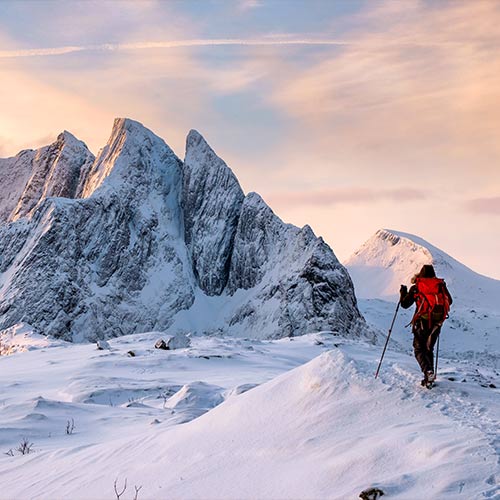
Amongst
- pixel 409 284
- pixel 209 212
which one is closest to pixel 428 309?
pixel 209 212

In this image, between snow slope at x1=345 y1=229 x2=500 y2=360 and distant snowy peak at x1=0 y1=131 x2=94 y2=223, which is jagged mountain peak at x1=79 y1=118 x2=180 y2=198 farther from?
snow slope at x1=345 y1=229 x2=500 y2=360

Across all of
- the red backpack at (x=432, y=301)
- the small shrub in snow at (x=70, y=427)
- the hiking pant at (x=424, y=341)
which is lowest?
the small shrub in snow at (x=70, y=427)

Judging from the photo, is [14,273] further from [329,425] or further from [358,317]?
[329,425]

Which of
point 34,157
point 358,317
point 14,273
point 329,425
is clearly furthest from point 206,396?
A: point 34,157

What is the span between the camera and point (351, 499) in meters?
3.95

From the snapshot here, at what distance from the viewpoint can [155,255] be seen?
97188 mm

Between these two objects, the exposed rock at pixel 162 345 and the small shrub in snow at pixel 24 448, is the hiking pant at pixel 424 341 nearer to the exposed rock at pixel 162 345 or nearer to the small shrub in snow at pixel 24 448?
the small shrub in snow at pixel 24 448

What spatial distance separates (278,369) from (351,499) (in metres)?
12.8

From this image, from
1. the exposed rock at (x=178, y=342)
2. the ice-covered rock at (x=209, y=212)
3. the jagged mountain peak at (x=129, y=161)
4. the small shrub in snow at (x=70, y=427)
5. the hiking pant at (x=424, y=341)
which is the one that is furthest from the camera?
the jagged mountain peak at (x=129, y=161)

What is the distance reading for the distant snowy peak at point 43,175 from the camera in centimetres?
10856

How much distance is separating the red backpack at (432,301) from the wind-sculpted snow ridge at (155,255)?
211 ft

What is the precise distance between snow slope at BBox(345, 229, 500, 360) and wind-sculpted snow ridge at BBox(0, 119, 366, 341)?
578 inches

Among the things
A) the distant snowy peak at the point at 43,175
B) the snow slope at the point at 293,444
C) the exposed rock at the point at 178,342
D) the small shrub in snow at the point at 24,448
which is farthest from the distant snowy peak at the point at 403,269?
the small shrub in snow at the point at 24,448

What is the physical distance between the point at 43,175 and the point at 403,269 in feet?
228
